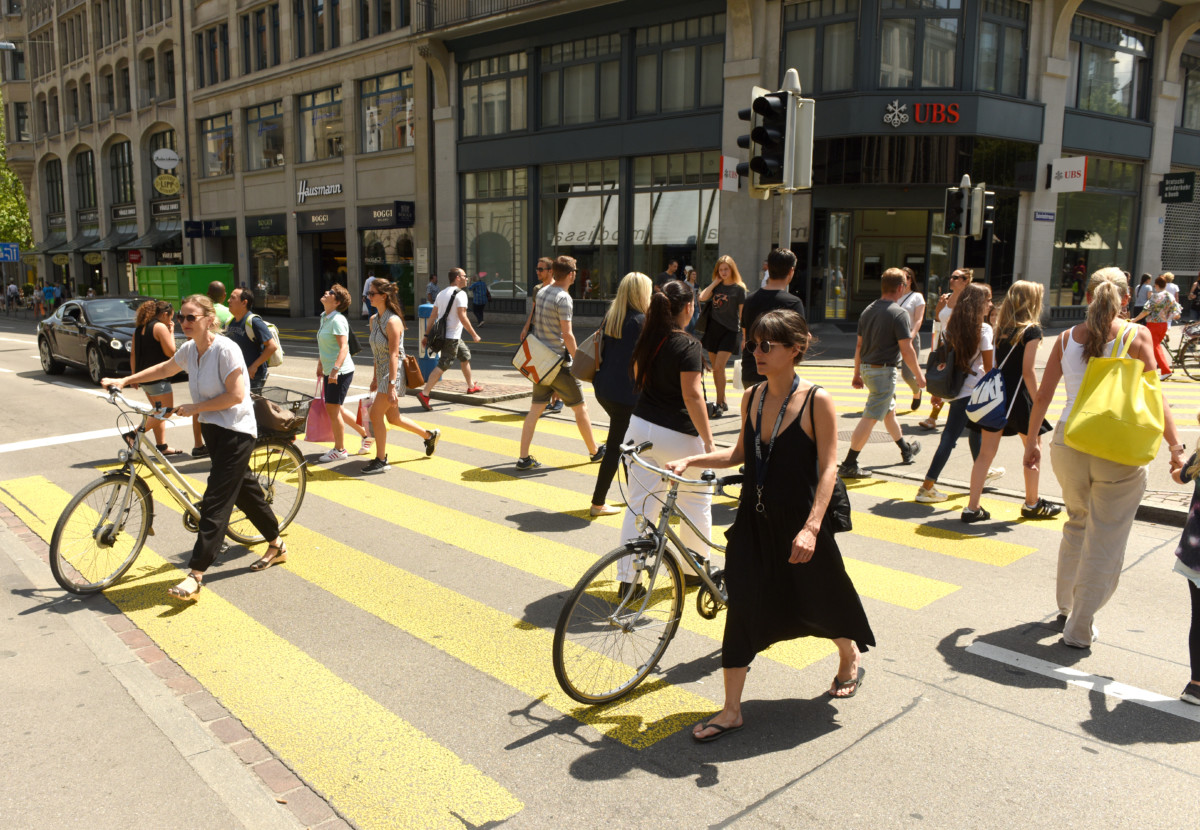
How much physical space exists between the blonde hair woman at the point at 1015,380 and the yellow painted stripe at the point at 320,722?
14.3ft

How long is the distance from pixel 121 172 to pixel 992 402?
167ft

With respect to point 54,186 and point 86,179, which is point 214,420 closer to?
point 86,179

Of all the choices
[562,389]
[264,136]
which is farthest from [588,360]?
[264,136]

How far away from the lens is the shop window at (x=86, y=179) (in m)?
49.7

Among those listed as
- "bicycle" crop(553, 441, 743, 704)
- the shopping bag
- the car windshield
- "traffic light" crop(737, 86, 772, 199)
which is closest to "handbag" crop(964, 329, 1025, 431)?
"bicycle" crop(553, 441, 743, 704)

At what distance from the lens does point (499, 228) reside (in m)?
28.4

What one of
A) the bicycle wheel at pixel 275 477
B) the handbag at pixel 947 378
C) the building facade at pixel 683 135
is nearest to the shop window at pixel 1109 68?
the building facade at pixel 683 135

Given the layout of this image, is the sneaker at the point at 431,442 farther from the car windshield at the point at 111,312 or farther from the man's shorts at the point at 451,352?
the car windshield at the point at 111,312

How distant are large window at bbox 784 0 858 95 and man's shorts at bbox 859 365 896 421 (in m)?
14.8

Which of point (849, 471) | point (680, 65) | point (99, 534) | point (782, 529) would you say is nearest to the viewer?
point (782, 529)

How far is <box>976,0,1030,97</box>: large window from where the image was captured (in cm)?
2120

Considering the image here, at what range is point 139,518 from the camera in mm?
5816

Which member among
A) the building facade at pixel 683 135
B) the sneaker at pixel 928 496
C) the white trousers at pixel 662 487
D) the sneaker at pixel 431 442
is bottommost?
the sneaker at pixel 928 496

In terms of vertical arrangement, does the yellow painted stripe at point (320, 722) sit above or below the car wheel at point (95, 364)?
below
